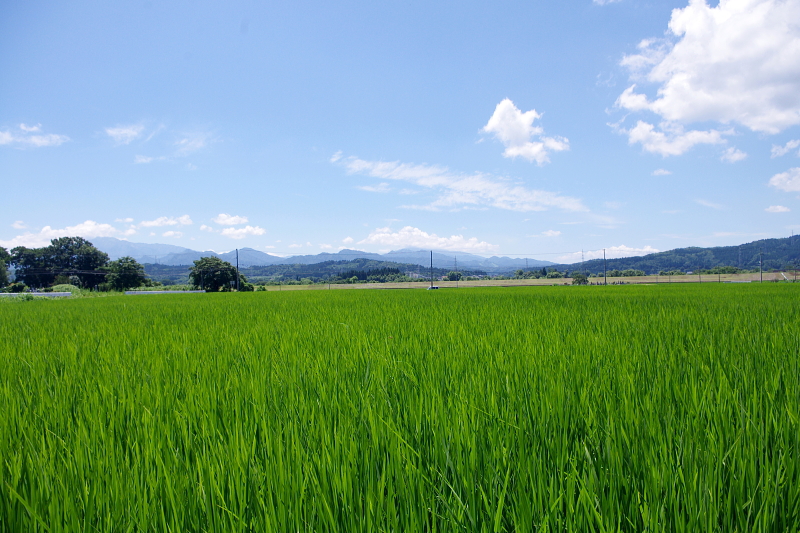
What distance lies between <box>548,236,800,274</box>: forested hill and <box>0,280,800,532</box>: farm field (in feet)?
533

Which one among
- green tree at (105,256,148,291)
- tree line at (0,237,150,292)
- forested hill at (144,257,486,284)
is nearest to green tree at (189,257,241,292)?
green tree at (105,256,148,291)

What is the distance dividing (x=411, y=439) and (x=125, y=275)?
244 ft

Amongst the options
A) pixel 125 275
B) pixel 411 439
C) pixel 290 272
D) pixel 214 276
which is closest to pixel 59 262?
pixel 125 275

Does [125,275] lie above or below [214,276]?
above

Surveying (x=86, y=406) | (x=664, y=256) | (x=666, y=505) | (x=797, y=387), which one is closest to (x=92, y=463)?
(x=86, y=406)

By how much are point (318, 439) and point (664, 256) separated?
191 metres

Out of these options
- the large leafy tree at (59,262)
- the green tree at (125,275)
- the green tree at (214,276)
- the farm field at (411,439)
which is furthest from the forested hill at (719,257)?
the large leafy tree at (59,262)

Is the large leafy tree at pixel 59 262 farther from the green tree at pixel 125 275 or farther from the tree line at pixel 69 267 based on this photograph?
the green tree at pixel 125 275

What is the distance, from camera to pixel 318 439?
1230 millimetres

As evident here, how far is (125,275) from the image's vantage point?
59.0m

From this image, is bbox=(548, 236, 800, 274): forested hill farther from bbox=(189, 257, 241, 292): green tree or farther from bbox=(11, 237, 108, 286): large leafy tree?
bbox=(11, 237, 108, 286): large leafy tree

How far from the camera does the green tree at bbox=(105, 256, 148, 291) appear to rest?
5847cm

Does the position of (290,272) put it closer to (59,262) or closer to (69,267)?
(69,267)

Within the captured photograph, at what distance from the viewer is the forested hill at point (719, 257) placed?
449 ft
